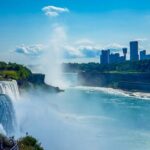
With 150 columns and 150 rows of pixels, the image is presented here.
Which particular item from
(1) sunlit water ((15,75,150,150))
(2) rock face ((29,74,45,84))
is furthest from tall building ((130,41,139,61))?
(1) sunlit water ((15,75,150,150))

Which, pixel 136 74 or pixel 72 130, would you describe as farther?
pixel 136 74

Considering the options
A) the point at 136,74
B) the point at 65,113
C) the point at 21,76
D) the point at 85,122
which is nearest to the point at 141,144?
the point at 85,122

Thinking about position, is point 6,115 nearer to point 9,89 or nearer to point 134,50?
point 9,89

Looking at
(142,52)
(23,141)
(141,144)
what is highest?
(142,52)

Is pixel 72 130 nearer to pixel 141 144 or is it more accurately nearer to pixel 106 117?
pixel 141 144

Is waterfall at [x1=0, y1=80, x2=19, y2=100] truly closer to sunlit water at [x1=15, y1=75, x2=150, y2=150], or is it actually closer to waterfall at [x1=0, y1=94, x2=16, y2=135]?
sunlit water at [x1=15, y1=75, x2=150, y2=150]

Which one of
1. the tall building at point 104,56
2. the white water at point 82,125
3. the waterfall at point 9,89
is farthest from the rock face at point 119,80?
the waterfall at point 9,89

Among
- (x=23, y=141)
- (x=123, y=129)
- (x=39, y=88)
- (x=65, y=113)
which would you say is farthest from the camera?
(x=39, y=88)
